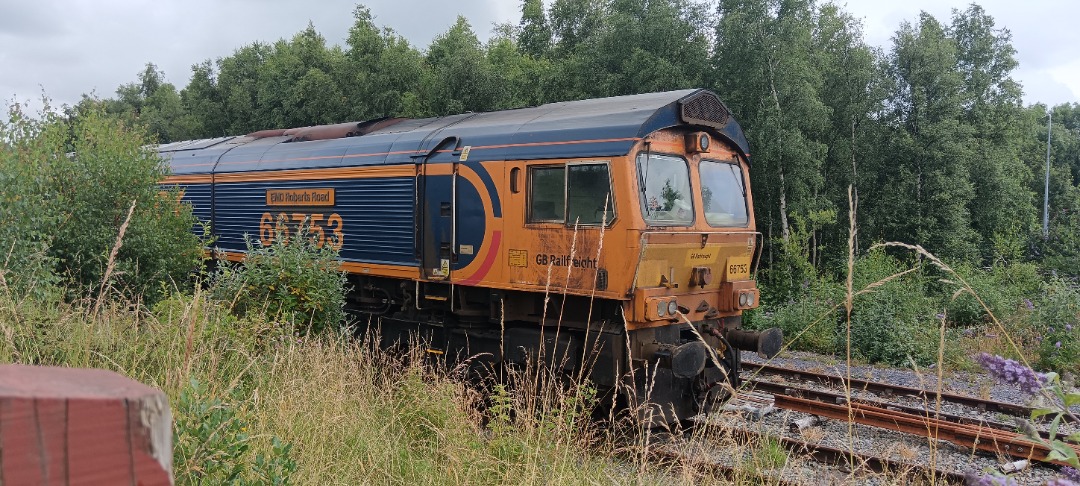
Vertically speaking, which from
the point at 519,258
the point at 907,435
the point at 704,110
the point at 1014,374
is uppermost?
the point at 704,110

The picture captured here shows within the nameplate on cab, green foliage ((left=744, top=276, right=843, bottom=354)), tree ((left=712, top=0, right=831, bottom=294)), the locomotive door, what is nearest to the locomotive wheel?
the locomotive door

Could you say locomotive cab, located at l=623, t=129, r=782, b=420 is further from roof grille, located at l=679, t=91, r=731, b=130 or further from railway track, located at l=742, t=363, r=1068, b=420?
railway track, located at l=742, t=363, r=1068, b=420

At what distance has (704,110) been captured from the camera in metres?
7.31

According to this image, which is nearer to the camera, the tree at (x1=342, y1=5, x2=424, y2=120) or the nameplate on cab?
the nameplate on cab

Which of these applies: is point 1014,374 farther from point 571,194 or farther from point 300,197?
point 300,197

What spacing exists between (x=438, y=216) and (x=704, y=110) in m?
3.00

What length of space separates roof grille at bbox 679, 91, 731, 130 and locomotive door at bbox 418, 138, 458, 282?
8.03ft

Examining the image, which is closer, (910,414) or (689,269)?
(689,269)

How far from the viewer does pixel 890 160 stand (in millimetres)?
22016

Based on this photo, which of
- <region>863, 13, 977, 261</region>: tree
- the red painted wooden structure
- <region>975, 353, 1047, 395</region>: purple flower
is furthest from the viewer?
<region>863, 13, 977, 261</region>: tree

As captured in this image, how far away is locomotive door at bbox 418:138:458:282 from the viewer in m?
7.79

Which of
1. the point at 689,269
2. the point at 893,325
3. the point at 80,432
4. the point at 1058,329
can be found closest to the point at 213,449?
the point at 80,432

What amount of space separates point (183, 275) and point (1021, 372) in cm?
804

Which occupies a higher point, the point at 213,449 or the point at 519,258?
the point at 519,258
